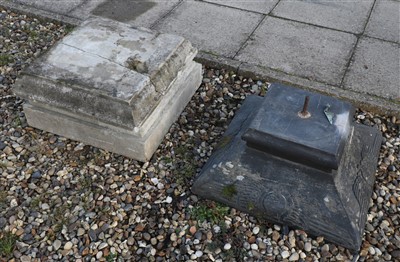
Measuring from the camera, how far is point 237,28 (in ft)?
15.9

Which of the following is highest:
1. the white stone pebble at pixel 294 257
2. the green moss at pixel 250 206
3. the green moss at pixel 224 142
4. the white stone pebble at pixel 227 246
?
the green moss at pixel 224 142

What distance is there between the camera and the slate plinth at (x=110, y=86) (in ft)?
10.2

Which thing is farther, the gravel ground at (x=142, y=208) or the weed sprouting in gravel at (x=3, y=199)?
the weed sprouting in gravel at (x=3, y=199)

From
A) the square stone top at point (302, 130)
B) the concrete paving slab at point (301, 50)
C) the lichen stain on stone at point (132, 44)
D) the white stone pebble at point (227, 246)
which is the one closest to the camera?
the square stone top at point (302, 130)

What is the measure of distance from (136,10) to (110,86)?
2.28 m

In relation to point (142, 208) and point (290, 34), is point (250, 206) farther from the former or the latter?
point (290, 34)

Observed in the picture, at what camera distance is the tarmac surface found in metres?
4.17

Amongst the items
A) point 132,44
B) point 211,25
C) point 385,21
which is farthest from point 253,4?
point 132,44

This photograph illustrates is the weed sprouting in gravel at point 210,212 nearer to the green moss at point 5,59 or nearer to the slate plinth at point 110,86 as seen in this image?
the slate plinth at point 110,86

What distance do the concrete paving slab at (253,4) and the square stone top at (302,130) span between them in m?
2.36

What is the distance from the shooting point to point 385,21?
16.4 feet

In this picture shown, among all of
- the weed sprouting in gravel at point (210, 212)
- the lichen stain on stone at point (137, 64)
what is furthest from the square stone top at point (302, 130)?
the lichen stain on stone at point (137, 64)

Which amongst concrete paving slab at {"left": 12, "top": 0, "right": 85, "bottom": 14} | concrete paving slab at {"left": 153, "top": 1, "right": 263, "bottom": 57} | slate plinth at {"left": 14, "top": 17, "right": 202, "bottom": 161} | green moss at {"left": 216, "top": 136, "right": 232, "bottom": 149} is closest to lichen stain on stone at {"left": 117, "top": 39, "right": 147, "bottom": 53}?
slate plinth at {"left": 14, "top": 17, "right": 202, "bottom": 161}

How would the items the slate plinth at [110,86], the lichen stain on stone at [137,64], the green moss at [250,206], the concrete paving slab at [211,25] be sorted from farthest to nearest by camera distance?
1. the concrete paving slab at [211,25]
2. the lichen stain on stone at [137,64]
3. the slate plinth at [110,86]
4. the green moss at [250,206]
